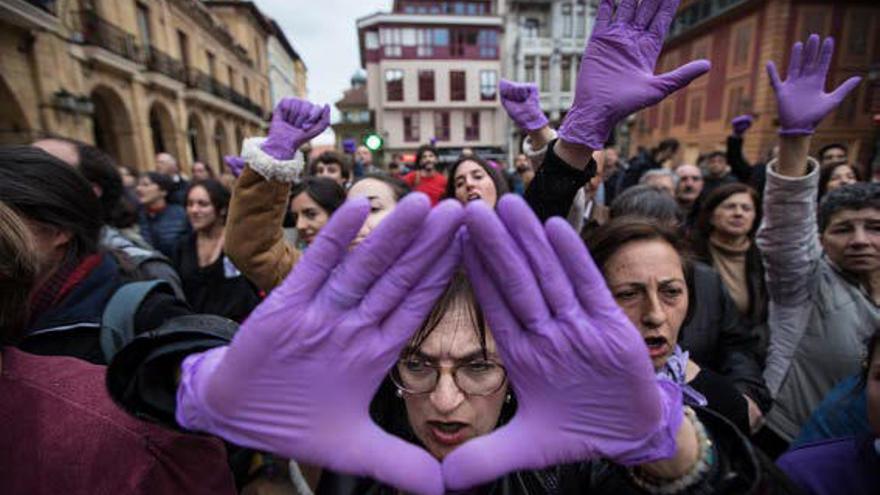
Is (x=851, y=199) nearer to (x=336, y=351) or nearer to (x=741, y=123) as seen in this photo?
(x=336, y=351)

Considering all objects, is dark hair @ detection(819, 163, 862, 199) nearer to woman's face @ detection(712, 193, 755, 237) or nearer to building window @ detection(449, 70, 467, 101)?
woman's face @ detection(712, 193, 755, 237)

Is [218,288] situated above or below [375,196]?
below

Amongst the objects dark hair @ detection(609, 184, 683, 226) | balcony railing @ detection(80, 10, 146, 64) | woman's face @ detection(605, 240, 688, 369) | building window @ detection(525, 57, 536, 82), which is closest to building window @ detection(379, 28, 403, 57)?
building window @ detection(525, 57, 536, 82)

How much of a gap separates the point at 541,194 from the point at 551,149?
0.46 ft

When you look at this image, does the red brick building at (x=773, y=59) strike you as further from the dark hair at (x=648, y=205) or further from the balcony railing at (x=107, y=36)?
the balcony railing at (x=107, y=36)

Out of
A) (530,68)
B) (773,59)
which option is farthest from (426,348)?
(530,68)

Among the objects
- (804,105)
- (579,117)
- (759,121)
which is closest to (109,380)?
(579,117)

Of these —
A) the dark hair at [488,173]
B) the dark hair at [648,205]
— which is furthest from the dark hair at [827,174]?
the dark hair at [488,173]

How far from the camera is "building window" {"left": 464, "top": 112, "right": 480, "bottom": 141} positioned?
89.1ft

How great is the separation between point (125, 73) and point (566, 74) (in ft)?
69.0

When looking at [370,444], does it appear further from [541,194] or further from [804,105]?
[804,105]

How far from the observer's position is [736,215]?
222 cm

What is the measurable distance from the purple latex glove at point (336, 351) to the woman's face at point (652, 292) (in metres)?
0.67

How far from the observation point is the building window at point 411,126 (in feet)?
87.7
